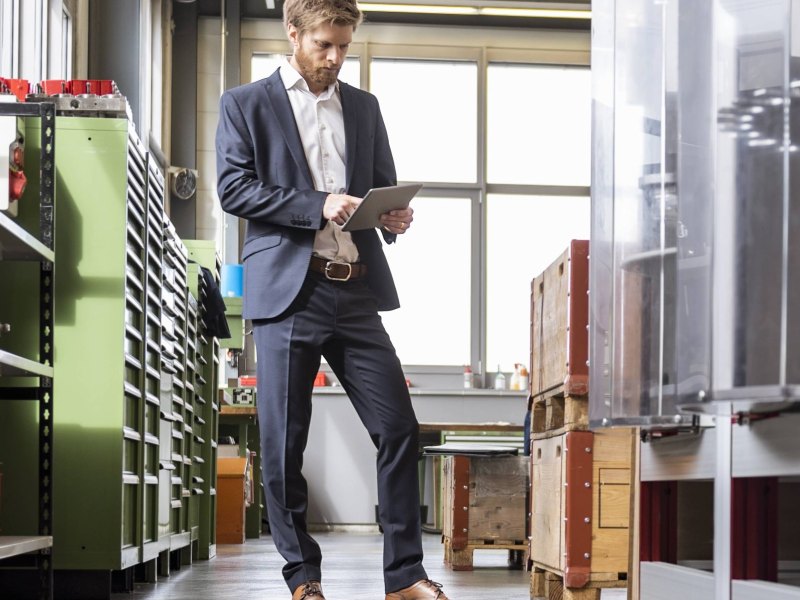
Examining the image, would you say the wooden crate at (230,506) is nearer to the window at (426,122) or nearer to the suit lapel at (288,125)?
the window at (426,122)

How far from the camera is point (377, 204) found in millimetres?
2592

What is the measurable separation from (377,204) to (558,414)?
1.02m

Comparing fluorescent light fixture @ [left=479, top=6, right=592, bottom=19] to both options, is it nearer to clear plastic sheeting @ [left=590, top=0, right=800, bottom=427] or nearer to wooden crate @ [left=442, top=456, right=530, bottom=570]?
wooden crate @ [left=442, top=456, right=530, bottom=570]

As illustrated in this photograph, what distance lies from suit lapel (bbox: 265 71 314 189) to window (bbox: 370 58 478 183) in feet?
21.9


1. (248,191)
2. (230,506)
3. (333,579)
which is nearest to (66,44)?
(230,506)

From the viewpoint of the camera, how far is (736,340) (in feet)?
4.32

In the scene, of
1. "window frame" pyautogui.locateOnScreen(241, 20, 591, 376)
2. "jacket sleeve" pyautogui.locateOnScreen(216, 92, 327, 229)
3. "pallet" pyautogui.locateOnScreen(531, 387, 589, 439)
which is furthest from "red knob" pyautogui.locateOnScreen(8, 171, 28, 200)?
"window frame" pyautogui.locateOnScreen(241, 20, 591, 376)

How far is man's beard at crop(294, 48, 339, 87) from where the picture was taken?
278 cm

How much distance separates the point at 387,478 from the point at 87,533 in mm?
Result: 874

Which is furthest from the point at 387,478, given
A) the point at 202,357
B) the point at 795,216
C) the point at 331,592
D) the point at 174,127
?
the point at 174,127

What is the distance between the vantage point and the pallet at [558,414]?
3.01m

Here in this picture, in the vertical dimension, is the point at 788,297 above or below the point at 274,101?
below

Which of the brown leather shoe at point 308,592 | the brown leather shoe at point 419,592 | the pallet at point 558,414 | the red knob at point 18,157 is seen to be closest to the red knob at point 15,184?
the red knob at point 18,157

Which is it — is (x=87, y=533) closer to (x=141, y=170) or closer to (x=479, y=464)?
(x=141, y=170)
